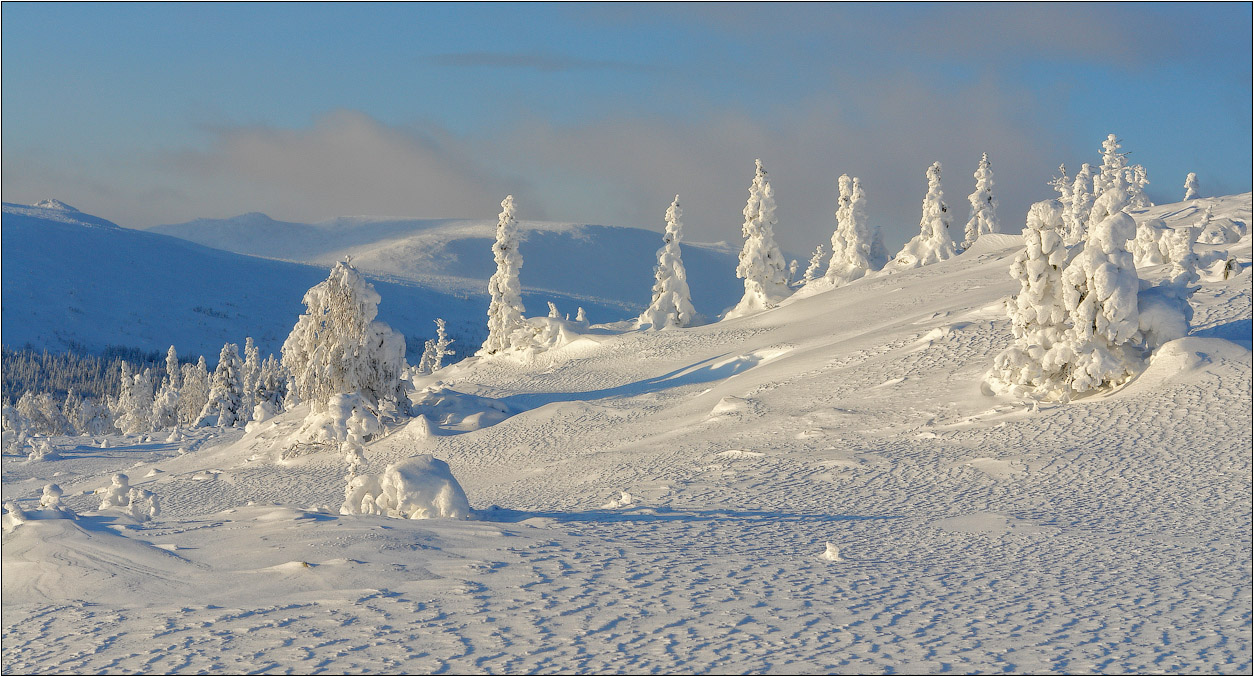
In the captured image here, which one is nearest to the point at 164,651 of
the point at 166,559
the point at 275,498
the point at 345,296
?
the point at 166,559

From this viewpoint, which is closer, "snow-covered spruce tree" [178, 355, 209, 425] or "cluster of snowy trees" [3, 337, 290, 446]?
"cluster of snowy trees" [3, 337, 290, 446]

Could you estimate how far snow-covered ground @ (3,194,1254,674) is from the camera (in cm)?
832

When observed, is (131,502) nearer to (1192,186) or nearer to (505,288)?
(505,288)

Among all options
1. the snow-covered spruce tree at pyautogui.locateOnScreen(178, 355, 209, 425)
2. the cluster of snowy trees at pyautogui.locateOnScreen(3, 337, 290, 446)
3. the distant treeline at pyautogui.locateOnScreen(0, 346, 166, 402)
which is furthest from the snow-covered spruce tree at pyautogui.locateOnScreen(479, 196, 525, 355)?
the distant treeline at pyautogui.locateOnScreen(0, 346, 166, 402)

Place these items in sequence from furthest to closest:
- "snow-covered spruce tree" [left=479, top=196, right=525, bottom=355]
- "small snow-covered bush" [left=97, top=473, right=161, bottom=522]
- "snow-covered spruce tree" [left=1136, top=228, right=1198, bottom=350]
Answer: "snow-covered spruce tree" [left=479, top=196, right=525, bottom=355], "snow-covered spruce tree" [left=1136, top=228, right=1198, bottom=350], "small snow-covered bush" [left=97, top=473, right=161, bottom=522]

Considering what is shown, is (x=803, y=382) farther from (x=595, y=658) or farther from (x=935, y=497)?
(x=595, y=658)

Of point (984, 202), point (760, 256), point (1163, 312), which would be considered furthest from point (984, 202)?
point (1163, 312)

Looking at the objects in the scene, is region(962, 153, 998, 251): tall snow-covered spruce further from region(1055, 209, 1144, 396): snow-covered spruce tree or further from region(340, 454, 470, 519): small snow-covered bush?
region(340, 454, 470, 519): small snow-covered bush

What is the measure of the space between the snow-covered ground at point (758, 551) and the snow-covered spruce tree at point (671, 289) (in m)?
28.7

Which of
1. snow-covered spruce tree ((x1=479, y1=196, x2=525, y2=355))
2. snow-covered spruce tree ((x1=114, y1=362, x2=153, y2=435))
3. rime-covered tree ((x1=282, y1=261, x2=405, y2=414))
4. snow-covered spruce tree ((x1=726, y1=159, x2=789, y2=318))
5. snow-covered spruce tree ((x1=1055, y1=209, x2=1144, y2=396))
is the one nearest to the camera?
snow-covered spruce tree ((x1=1055, y1=209, x2=1144, y2=396))

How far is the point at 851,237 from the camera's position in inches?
2665

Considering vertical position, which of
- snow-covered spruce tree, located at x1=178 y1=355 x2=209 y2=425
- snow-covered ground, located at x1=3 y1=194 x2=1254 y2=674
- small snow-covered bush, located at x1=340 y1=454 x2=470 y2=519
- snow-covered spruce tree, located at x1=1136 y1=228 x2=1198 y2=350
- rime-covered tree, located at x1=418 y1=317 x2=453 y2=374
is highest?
rime-covered tree, located at x1=418 y1=317 x2=453 y2=374

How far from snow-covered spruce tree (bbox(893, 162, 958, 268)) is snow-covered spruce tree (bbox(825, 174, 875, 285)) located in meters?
3.15

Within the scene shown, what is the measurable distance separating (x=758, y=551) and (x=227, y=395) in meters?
56.0
